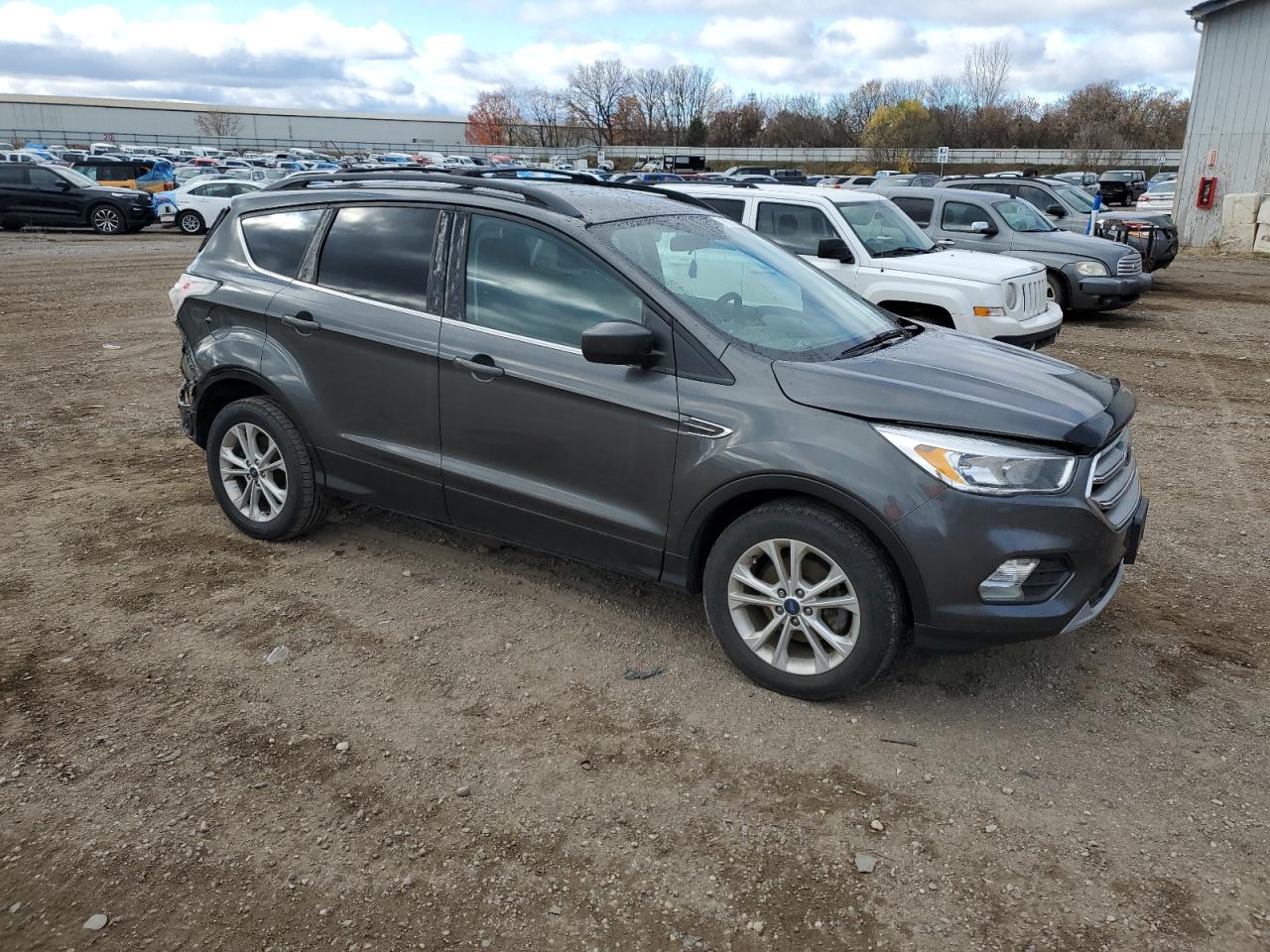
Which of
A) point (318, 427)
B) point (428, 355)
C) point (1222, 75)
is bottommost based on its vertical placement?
point (318, 427)

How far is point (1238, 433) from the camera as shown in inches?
297

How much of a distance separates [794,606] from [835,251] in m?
5.92

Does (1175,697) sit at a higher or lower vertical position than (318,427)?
lower

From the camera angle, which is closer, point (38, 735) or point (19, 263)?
point (38, 735)

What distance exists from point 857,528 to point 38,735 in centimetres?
301

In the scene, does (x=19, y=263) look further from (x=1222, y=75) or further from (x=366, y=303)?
(x=1222, y=75)

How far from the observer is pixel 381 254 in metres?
4.60

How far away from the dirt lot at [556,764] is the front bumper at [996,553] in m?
0.44

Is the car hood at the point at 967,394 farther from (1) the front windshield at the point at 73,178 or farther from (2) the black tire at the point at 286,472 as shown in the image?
(1) the front windshield at the point at 73,178

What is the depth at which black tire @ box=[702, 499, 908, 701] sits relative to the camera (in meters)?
3.46

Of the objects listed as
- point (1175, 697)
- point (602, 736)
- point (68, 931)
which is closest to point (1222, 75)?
point (1175, 697)

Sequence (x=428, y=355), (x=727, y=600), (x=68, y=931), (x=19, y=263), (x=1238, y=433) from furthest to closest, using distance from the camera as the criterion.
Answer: (x=19, y=263) < (x=1238, y=433) < (x=428, y=355) < (x=727, y=600) < (x=68, y=931)

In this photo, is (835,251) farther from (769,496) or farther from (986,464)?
(986,464)

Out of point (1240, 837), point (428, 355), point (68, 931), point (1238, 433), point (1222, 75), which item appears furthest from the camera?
point (1222, 75)
